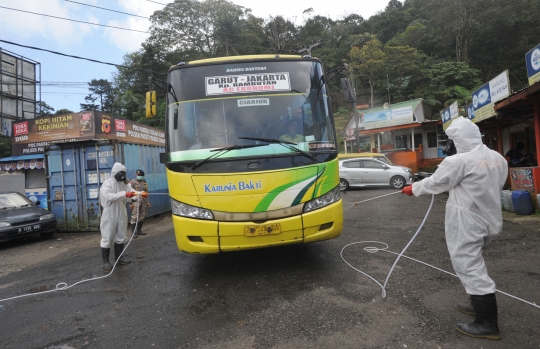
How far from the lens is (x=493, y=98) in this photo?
404 inches

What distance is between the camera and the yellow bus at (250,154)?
400 centimetres

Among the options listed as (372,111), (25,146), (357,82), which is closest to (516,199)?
(372,111)

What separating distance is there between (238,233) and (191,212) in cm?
64

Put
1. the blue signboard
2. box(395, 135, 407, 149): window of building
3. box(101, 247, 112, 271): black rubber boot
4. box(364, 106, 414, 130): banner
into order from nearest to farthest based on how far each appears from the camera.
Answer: box(101, 247, 112, 271): black rubber boot < the blue signboard < box(364, 106, 414, 130): banner < box(395, 135, 407, 149): window of building

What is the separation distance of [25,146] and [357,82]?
31.6m

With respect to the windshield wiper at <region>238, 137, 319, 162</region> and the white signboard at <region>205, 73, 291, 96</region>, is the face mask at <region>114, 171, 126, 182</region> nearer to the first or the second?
the white signboard at <region>205, 73, 291, 96</region>

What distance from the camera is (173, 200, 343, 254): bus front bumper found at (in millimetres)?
3973

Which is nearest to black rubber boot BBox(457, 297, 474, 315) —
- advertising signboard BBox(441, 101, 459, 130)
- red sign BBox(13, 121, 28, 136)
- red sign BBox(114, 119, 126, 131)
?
advertising signboard BBox(441, 101, 459, 130)

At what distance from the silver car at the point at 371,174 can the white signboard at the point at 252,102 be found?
1054 cm

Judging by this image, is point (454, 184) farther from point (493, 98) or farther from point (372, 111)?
point (372, 111)

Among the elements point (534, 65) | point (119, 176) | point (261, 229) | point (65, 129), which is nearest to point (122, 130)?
point (65, 129)

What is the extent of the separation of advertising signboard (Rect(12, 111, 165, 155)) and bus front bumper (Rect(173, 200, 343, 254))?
16321 mm

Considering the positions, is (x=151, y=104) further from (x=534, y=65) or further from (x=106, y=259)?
(x=534, y=65)

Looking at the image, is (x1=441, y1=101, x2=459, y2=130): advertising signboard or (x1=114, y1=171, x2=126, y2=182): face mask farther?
(x1=441, y1=101, x2=459, y2=130): advertising signboard
